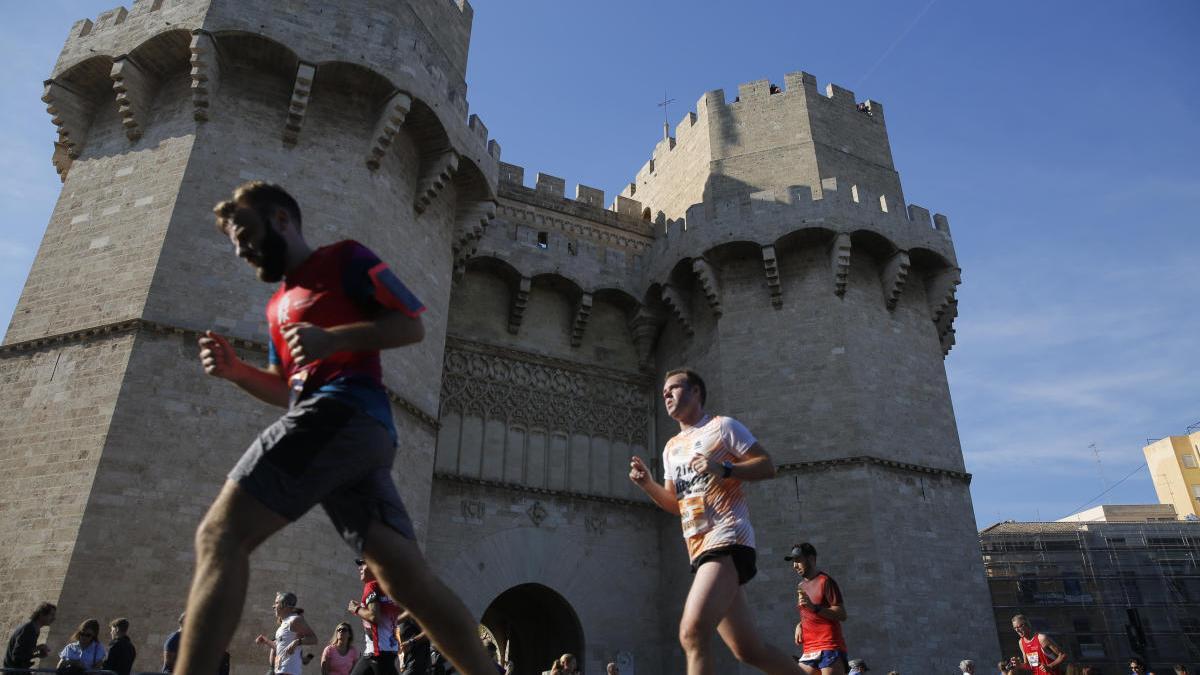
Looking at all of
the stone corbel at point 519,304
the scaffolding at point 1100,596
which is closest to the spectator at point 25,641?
the stone corbel at point 519,304

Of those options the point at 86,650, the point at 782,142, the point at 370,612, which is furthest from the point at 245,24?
the point at 782,142

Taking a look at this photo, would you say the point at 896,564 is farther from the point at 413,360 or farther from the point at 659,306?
the point at 413,360

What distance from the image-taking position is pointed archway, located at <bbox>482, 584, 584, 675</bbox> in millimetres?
15719

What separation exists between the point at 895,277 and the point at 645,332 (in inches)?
214

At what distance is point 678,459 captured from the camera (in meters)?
4.14

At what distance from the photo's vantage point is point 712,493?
12.7ft

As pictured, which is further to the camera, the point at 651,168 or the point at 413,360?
the point at 651,168

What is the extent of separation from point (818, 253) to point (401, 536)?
15.4m

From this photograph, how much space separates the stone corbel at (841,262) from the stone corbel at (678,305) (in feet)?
10.3

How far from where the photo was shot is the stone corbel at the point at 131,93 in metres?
12.6

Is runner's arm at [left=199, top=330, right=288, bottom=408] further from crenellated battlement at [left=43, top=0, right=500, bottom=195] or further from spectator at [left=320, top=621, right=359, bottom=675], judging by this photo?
crenellated battlement at [left=43, top=0, right=500, bottom=195]

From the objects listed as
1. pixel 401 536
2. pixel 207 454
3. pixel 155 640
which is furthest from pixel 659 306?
pixel 401 536

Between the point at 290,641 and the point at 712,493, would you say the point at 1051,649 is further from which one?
the point at 290,641

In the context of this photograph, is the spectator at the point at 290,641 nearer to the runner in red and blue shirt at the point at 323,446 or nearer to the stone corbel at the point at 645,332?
the runner in red and blue shirt at the point at 323,446
